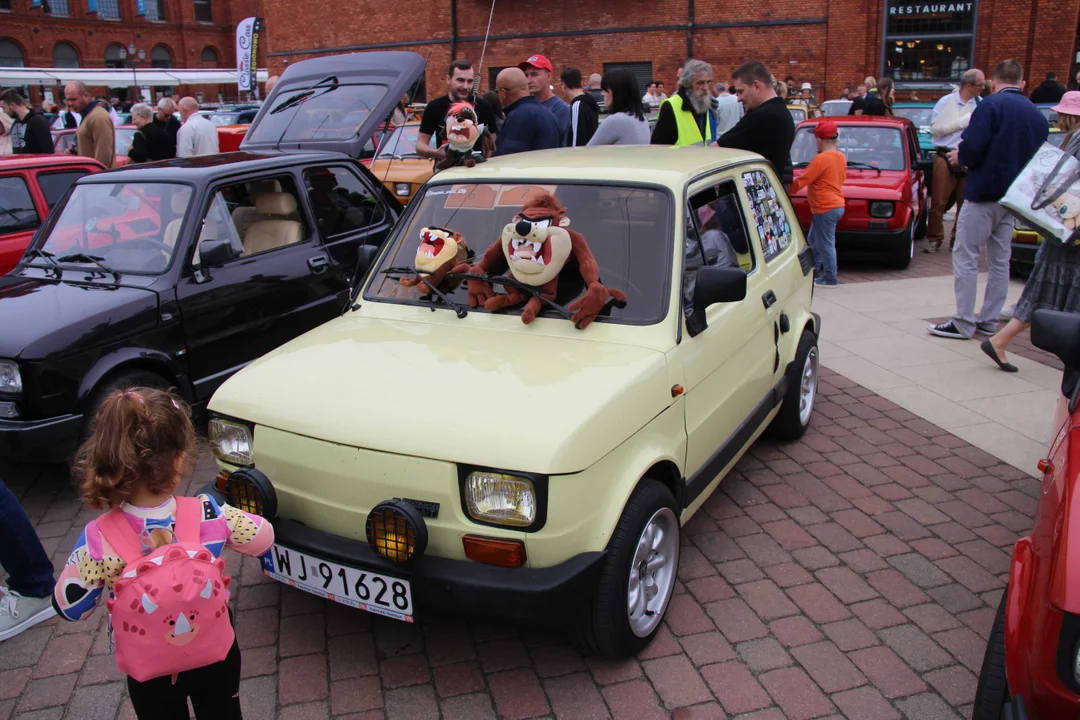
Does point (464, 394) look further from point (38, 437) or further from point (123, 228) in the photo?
point (123, 228)

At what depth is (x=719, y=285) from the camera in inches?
131

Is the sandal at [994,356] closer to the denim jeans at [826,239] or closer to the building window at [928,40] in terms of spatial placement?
the denim jeans at [826,239]

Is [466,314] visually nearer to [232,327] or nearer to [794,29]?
[232,327]

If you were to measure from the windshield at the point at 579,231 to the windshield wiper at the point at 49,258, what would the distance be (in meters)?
2.39

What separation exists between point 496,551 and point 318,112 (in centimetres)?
688

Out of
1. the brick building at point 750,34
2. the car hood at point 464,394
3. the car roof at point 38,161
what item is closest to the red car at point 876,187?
the car hood at point 464,394

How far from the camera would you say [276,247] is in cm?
566

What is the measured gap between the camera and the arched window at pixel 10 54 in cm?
4594

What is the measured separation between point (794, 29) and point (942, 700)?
81.7 feet

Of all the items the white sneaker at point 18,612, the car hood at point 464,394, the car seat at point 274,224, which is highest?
the car seat at point 274,224

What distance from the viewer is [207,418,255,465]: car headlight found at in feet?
10.2

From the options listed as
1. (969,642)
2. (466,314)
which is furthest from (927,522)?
(466,314)

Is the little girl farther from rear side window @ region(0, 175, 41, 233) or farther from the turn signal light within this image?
rear side window @ region(0, 175, 41, 233)

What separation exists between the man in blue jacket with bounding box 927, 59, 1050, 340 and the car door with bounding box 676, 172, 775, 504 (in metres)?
3.18
